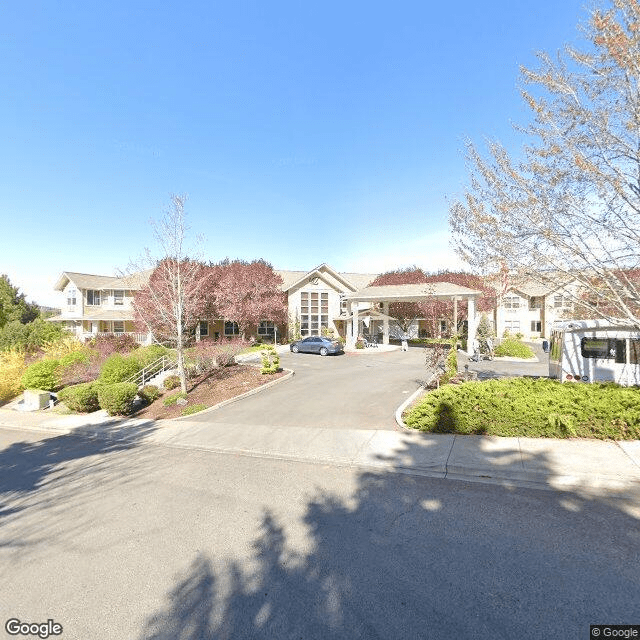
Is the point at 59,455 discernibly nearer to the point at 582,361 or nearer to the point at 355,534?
the point at 355,534

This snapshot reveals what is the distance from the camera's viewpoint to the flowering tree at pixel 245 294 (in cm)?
3059

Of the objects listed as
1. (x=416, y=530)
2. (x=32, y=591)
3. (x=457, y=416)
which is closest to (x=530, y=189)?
(x=457, y=416)

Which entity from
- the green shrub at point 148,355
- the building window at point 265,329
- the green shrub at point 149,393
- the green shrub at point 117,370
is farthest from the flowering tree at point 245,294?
the green shrub at point 149,393

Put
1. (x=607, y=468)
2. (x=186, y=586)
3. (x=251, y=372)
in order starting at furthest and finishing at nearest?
(x=251, y=372), (x=607, y=468), (x=186, y=586)

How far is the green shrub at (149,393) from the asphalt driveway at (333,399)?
4.14 meters

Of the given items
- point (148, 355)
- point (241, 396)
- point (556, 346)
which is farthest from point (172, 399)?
point (556, 346)

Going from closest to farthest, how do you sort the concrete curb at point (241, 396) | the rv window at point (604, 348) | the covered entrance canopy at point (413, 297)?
the rv window at point (604, 348), the concrete curb at point (241, 396), the covered entrance canopy at point (413, 297)

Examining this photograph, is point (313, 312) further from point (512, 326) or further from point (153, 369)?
point (512, 326)

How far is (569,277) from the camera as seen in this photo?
27.2ft

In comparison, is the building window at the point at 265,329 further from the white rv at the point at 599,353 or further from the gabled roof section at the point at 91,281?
the white rv at the point at 599,353

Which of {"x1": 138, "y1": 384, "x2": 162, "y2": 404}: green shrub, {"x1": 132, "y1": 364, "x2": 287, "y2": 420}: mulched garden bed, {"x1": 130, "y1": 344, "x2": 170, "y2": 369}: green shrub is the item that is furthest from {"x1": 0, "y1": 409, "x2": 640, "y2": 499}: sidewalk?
{"x1": 130, "y1": 344, "x2": 170, "y2": 369}: green shrub

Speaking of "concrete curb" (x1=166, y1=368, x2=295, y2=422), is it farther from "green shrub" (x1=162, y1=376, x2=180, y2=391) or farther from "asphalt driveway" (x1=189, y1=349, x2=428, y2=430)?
"green shrub" (x1=162, y1=376, x2=180, y2=391)

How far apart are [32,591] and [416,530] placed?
4.82 metres

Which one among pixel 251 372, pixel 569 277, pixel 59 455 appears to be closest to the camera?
→ pixel 569 277
